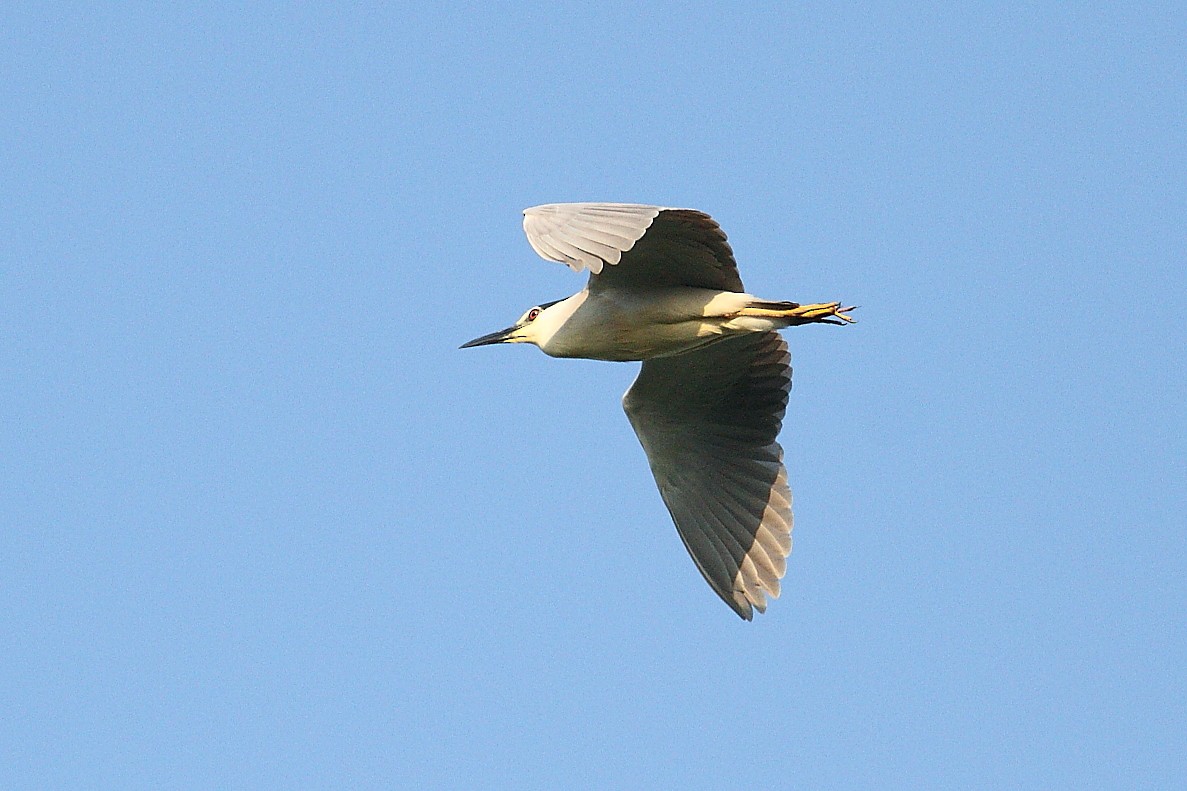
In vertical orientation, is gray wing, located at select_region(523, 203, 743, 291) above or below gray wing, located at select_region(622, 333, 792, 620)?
above

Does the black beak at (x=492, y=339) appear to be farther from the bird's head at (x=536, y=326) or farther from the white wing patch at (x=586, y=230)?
the white wing patch at (x=586, y=230)

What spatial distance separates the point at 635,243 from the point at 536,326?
1613 millimetres

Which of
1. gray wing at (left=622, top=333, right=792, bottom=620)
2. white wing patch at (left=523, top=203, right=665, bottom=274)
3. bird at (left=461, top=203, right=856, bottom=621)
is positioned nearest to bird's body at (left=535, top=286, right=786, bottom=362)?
bird at (left=461, top=203, right=856, bottom=621)

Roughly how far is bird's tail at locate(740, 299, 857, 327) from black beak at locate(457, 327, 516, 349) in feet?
5.78

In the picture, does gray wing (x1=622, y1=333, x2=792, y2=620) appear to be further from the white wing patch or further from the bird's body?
the white wing patch

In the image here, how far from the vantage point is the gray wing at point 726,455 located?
403 inches

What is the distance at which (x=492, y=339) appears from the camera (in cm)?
1002

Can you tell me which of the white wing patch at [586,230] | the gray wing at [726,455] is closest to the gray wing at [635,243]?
the white wing patch at [586,230]

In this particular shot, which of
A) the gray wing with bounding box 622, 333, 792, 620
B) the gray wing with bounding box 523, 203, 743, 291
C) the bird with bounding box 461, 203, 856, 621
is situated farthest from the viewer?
the gray wing with bounding box 622, 333, 792, 620

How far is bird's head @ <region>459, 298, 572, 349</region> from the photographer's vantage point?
9531 mm

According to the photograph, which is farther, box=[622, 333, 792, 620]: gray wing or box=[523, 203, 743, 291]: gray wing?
box=[622, 333, 792, 620]: gray wing

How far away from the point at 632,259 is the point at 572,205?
1280 millimetres

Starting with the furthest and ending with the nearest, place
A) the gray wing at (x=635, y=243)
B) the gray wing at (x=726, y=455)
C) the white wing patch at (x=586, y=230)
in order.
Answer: the gray wing at (x=726, y=455) < the gray wing at (x=635, y=243) < the white wing patch at (x=586, y=230)

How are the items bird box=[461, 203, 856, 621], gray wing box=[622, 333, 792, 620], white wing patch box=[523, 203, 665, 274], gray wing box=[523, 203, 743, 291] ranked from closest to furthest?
white wing patch box=[523, 203, 665, 274], gray wing box=[523, 203, 743, 291], bird box=[461, 203, 856, 621], gray wing box=[622, 333, 792, 620]
